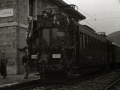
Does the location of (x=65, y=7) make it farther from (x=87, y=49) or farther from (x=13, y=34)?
(x=87, y=49)

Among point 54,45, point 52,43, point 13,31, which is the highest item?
point 13,31

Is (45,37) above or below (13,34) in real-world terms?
below

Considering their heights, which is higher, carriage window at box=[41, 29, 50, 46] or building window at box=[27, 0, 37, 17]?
building window at box=[27, 0, 37, 17]

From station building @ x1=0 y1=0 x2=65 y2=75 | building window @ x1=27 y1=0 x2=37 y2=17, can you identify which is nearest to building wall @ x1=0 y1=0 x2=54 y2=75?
station building @ x1=0 y1=0 x2=65 y2=75

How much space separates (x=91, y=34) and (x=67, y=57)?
4.53 meters

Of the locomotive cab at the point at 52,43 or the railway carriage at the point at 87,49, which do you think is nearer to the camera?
the locomotive cab at the point at 52,43

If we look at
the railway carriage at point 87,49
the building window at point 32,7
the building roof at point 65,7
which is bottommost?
the railway carriage at point 87,49

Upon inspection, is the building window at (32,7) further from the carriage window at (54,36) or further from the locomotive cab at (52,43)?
the carriage window at (54,36)

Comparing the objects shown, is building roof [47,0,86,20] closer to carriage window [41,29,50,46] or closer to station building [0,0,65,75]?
station building [0,0,65,75]

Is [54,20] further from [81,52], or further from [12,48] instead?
[12,48]

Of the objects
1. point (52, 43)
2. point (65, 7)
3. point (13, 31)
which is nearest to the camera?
point (52, 43)

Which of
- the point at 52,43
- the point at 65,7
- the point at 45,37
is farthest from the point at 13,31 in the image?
the point at 65,7

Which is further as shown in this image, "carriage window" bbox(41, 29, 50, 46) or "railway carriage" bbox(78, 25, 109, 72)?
"railway carriage" bbox(78, 25, 109, 72)

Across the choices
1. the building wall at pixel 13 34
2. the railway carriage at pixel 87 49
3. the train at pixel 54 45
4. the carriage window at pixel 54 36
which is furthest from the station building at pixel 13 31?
the carriage window at pixel 54 36
